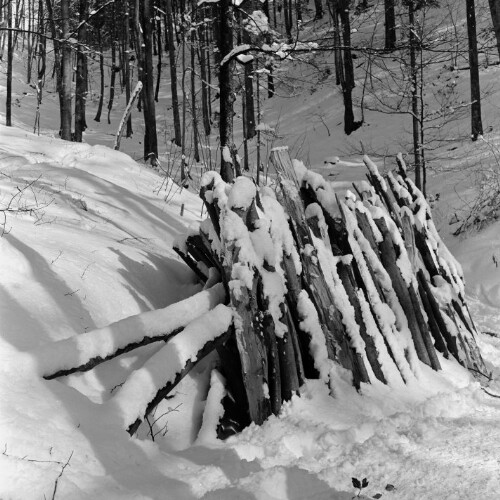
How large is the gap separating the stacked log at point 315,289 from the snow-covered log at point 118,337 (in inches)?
8.9

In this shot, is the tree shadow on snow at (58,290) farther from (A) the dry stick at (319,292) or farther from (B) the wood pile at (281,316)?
(A) the dry stick at (319,292)

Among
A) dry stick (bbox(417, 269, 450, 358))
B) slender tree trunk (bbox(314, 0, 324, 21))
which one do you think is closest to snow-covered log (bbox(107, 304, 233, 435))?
dry stick (bbox(417, 269, 450, 358))

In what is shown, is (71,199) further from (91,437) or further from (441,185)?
(441,185)

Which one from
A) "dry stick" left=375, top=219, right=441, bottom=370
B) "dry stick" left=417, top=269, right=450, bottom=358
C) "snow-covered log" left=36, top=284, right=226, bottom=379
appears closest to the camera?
"snow-covered log" left=36, top=284, right=226, bottom=379

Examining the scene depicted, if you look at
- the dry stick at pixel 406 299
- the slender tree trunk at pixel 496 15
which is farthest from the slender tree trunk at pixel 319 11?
the dry stick at pixel 406 299

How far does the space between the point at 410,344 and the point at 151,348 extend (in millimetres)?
1606

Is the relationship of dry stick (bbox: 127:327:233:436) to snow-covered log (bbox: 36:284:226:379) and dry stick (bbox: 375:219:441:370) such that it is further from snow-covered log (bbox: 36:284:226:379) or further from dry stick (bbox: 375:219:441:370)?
dry stick (bbox: 375:219:441:370)

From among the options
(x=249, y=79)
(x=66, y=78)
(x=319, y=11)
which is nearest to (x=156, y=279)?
(x=66, y=78)

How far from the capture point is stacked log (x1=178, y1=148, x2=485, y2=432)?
271cm

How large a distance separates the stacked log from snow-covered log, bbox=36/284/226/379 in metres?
0.23

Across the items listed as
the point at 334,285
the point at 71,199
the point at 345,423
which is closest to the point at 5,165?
the point at 71,199

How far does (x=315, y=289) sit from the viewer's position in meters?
2.95

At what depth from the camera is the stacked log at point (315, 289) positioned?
271 cm

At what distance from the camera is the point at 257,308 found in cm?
272
